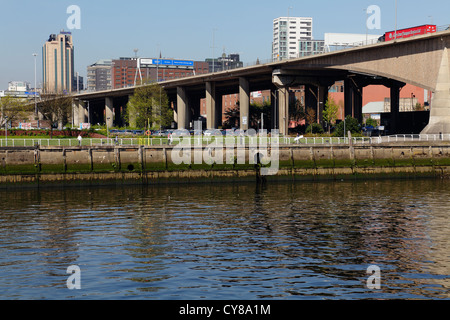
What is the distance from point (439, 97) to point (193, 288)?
63997mm

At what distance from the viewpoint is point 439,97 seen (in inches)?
3051

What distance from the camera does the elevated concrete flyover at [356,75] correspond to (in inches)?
3044

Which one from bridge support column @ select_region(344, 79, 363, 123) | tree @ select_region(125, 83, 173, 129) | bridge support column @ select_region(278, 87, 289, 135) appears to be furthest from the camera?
tree @ select_region(125, 83, 173, 129)

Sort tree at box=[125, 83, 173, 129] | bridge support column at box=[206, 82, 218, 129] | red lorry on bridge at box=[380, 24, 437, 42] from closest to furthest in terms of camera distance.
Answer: red lorry on bridge at box=[380, 24, 437, 42] → bridge support column at box=[206, 82, 218, 129] → tree at box=[125, 83, 173, 129]

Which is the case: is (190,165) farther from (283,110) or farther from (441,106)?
(283,110)

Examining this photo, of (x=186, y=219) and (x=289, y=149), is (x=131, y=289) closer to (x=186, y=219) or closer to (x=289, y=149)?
(x=186, y=219)

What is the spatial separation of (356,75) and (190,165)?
197 feet

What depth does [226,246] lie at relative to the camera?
3109 centimetres

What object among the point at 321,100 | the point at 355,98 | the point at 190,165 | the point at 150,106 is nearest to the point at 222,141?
the point at 190,165

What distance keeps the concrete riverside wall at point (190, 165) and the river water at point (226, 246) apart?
31.3ft

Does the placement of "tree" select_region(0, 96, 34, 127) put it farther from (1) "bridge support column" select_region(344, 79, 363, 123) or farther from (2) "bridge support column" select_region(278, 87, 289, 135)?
(1) "bridge support column" select_region(344, 79, 363, 123)

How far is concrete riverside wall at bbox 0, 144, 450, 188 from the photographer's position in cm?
6391

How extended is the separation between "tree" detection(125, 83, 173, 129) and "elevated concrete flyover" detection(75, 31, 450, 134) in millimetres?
8050

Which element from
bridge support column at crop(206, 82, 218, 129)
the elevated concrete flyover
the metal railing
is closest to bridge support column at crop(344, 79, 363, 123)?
the elevated concrete flyover
